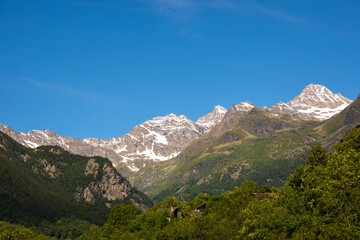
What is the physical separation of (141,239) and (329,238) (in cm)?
5897

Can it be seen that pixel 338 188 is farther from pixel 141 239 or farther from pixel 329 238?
pixel 141 239

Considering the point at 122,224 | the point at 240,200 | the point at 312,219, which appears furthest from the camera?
the point at 122,224

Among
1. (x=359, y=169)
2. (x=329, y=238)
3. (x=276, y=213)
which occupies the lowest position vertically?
(x=329, y=238)

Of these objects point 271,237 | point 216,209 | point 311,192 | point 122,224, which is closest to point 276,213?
point 271,237

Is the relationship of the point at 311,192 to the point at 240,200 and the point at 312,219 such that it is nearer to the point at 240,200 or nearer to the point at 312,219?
the point at 312,219

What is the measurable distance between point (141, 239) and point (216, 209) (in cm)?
3479

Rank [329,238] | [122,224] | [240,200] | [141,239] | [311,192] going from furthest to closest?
[122,224] < [240,200] < [141,239] < [311,192] < [329,238]

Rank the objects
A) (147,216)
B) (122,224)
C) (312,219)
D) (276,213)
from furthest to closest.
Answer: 1. (122,224)
2. (147,216)
3. (276,213)
4. (312,219)

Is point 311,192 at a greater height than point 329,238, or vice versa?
point 311,192

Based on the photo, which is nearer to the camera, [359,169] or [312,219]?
[312,219]

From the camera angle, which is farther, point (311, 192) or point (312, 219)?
point (311, 192)

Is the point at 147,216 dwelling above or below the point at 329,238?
above

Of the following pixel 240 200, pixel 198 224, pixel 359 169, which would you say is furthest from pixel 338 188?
pixel 240 200

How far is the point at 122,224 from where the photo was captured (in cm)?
14662
